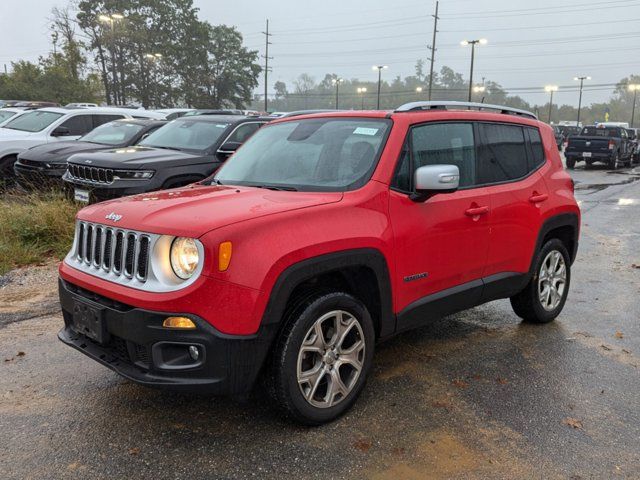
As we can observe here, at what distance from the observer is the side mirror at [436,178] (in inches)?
134

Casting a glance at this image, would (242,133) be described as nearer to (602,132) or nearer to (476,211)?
(476,211)

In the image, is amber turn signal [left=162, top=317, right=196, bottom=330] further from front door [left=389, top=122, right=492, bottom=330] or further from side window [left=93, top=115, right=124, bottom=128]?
side window [left=93, top=115, right=124, bottom=128]

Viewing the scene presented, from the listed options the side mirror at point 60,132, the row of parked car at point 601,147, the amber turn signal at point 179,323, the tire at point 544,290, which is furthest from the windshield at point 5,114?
the row of parked car at point 601,147

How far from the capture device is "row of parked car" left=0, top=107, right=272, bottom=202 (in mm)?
7246

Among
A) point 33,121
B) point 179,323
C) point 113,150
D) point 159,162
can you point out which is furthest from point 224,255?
point 33,121

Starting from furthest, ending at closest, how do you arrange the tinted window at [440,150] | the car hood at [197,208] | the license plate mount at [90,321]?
the tinted window at [440,150] → the license plate mount at [90,321] → the car hood at [197,208]

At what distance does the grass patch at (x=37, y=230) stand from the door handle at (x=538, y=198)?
18.0 ft

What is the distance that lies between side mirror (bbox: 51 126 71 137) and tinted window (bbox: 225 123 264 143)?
4.90m

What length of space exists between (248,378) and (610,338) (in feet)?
11.0

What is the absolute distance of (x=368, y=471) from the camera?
2.84 metres

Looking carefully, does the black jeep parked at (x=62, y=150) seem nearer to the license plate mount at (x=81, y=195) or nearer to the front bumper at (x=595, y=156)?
the license plate mount at (x=81, y=195)

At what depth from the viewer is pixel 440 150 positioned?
13.0 ft

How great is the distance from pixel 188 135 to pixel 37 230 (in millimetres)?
2637

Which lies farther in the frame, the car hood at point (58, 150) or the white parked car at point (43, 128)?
the white parked car at point (43, 128)
